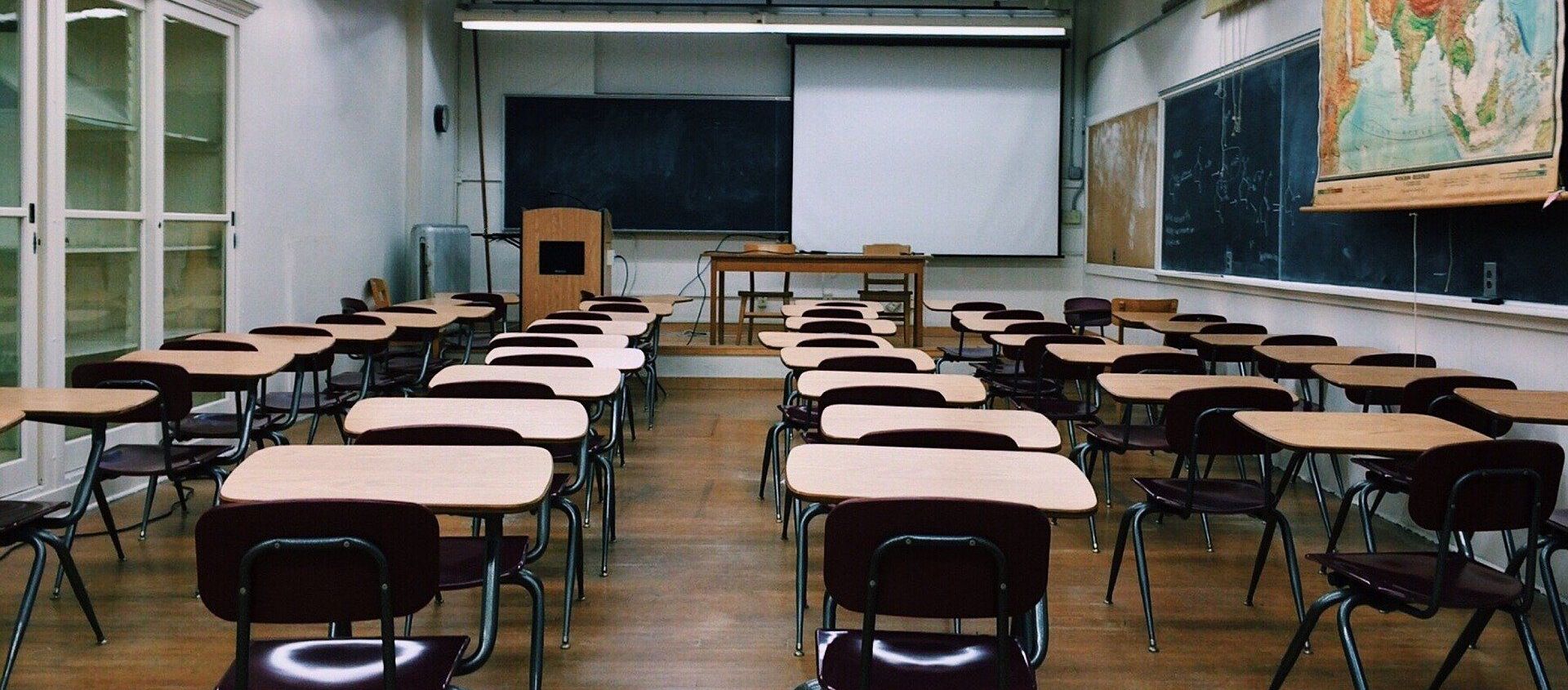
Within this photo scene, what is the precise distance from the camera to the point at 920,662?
211 centimetres

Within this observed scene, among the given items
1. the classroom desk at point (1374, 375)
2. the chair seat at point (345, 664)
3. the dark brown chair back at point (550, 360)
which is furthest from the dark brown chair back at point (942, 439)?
the dark brown chair back at point (550, 360)

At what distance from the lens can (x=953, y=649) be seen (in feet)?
7.11

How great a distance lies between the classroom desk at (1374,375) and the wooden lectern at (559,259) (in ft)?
19.1

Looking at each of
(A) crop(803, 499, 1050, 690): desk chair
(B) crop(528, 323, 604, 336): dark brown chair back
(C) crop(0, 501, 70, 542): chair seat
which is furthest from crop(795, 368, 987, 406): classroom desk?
(C) crop(0, 501, 70, 542): chair seat

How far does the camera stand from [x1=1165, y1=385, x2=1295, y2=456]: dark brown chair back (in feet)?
11.3

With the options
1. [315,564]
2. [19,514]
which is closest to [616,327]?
[19,514]

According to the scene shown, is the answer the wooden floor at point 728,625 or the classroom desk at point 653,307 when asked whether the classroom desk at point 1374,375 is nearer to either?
the wooden floor at point 728,625

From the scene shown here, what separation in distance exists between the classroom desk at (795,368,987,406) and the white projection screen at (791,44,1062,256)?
7.40m

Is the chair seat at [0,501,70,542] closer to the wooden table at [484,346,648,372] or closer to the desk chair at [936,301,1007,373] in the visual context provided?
the wooden table at [484,346,648,372]

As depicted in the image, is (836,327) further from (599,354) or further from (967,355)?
(599,354)

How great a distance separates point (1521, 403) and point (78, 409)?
3.93 metres

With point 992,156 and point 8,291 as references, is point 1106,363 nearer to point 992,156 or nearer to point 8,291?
point 8,291

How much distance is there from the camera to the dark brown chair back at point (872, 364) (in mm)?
4480

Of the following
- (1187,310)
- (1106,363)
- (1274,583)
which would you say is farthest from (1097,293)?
(1274,583)
